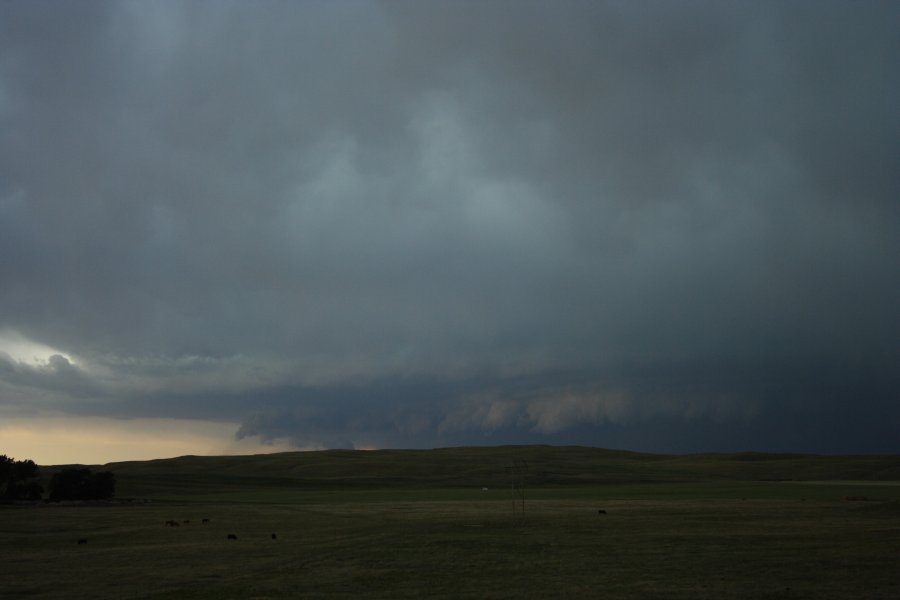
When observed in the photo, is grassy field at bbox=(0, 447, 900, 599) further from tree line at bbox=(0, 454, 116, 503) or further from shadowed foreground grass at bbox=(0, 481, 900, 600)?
tree line at bbox=(0, 454, 116, 503)

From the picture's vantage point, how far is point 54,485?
98.5 metres

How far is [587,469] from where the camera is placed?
167 metres

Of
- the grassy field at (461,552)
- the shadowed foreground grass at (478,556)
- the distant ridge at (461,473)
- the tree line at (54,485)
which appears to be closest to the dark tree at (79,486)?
the tree line at (54,485)

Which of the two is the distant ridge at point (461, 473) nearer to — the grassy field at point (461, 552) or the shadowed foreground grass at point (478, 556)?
the grassy field at point (461, 552)

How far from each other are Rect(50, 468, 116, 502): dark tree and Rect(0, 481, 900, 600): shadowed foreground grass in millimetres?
37456

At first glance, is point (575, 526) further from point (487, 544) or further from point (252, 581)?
point (252, 581)

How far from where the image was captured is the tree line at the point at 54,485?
95.7 metres

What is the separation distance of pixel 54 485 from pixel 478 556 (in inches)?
3155

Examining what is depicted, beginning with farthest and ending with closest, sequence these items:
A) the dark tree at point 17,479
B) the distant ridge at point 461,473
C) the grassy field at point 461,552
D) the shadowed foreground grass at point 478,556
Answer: the distant ridge at point 461,473 → the dark tree at point 17,479 → the grassy field at point 461,552 → the shadowed foreground grass at point 478,556

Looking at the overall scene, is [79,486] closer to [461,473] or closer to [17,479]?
[17,479]

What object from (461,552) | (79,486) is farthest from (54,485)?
(461,552)

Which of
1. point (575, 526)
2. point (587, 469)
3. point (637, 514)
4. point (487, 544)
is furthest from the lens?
point (587, 469)

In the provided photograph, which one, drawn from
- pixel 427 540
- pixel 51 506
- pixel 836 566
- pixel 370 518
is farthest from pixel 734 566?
pixel 51 506

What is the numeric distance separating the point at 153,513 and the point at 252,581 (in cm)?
4685
